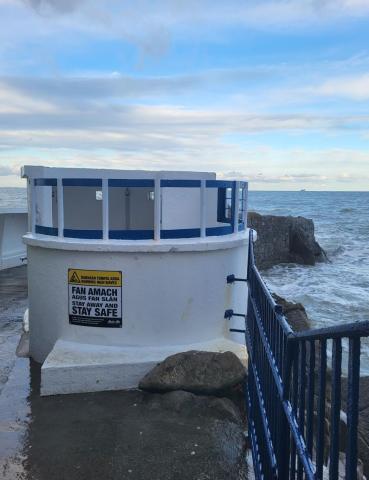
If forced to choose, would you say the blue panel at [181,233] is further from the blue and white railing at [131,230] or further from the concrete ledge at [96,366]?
the concrete ledge at [96,366]

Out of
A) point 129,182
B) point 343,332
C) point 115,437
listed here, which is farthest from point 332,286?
point 343,332

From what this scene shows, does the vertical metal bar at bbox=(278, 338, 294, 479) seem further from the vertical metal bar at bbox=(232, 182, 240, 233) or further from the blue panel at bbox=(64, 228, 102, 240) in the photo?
the vertical metal bar at bbox=(232, 182, 240, 233)

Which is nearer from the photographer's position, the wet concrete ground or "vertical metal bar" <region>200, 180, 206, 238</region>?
the wet concrete ground

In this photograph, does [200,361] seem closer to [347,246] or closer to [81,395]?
[81,395]

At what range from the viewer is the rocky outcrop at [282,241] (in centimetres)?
2552

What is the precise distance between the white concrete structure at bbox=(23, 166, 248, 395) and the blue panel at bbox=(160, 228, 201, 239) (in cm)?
1

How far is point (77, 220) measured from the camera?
Result: 976 cm

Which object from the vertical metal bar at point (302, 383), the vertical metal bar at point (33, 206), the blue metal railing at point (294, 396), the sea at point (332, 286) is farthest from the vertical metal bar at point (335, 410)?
the sea at point (332, 286)

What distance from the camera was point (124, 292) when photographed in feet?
21.7

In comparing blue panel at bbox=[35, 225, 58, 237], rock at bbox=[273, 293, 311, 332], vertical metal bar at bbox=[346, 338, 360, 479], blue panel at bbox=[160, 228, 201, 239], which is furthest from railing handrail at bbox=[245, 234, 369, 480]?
rock at bbox=[273, 293, 311, 332]

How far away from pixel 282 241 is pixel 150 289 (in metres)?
20.7

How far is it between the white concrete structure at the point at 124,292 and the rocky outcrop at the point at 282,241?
18226mm

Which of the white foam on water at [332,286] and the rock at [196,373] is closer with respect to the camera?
the rock at [196,373]

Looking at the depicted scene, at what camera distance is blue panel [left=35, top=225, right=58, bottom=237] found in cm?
696
